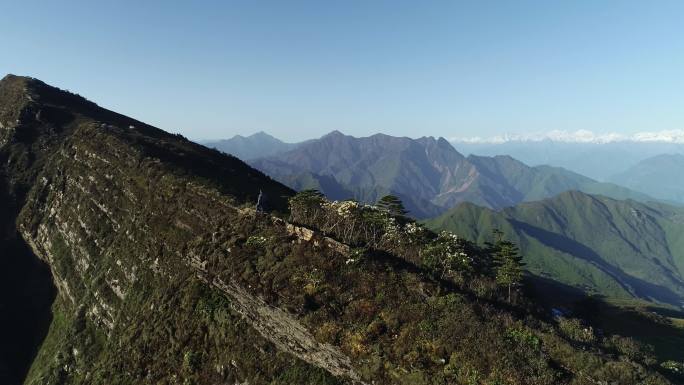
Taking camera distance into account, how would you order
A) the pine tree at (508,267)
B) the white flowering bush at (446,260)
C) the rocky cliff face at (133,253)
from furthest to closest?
1. the white flowering bush at (446,260)
2. the pine tree at (508,267)
3. the rocky cliff face at (133,253)

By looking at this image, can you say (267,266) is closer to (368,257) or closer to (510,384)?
(368,257)

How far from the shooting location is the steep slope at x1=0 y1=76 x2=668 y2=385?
79.9 ft

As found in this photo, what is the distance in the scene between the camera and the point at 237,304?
34531mm

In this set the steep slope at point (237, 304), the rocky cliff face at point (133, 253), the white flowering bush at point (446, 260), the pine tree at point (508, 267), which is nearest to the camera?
the steep slope at point (237, 304)

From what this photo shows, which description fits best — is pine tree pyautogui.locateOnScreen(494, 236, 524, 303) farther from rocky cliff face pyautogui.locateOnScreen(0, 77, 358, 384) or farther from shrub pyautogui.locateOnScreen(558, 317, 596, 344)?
rocky cliff face pyautogui.locateOnScreen(0, 77, 358, 384)

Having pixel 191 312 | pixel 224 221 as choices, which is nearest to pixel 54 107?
pixel 224 221

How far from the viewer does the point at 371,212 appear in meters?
45.8

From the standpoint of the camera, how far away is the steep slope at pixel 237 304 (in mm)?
24344

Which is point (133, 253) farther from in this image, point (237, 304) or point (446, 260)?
point (446, 260)

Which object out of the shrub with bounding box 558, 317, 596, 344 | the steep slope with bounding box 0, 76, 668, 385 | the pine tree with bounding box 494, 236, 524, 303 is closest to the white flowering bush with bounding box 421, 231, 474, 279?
the steep slope with bounding box 0, 76, 668, 385

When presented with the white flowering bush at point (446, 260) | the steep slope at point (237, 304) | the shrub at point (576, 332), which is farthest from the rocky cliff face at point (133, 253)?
the shrub at point (576, 332)

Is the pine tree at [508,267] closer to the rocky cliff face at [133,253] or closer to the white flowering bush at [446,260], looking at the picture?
the white flowering bush at [446,260]

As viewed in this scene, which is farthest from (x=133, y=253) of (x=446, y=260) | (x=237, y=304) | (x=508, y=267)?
(x=508, y=267)

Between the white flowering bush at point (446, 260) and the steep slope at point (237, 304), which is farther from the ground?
the white flowering bush at point (446, 260)
